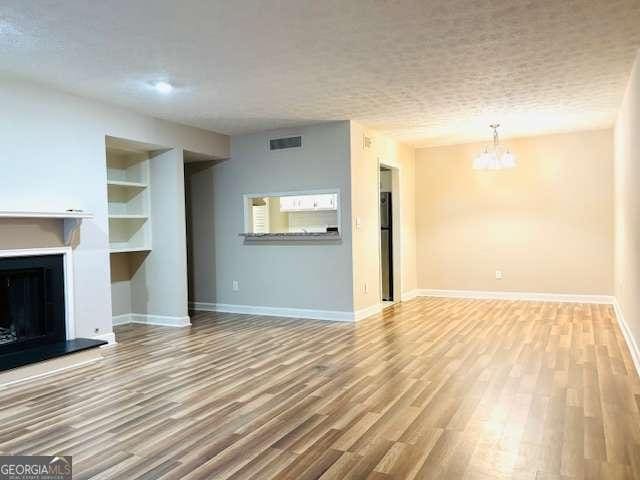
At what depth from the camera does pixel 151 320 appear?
6297 millimetres

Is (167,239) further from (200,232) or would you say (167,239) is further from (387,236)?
(387,236)

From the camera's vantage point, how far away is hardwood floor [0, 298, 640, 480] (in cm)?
237

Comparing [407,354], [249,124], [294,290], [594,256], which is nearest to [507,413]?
[407,354]

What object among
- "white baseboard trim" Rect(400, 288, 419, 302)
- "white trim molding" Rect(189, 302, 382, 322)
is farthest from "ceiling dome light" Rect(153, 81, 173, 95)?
"white baseboard trim" Rect(400, 288, 419, 302)

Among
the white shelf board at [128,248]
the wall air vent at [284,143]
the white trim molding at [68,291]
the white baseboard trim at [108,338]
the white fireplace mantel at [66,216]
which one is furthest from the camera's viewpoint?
the wall air vent at [284,143]

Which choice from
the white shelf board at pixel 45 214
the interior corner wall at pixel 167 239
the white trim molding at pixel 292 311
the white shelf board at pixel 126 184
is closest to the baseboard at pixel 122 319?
the interior corner wall at pixel 167 239

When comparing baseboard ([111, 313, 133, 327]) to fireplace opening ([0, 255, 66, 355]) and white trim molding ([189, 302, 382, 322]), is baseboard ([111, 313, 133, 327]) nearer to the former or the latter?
white trim molding ([189, 302, 382, 322])

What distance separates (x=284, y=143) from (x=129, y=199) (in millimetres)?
2218

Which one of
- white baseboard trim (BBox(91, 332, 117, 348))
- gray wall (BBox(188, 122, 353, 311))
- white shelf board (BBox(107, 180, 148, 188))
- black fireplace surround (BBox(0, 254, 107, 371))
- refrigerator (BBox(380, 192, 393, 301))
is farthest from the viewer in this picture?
refrigerator (BBox(380, 192, 393, 301))

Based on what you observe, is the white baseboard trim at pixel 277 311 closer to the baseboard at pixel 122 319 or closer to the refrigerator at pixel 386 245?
the baseboard at pixel 122 319

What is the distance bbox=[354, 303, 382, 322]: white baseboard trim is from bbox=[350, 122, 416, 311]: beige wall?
52 millimetres

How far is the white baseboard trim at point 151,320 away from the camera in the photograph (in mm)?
6082

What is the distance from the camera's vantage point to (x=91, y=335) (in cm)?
485

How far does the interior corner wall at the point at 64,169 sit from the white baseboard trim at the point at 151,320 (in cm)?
113
